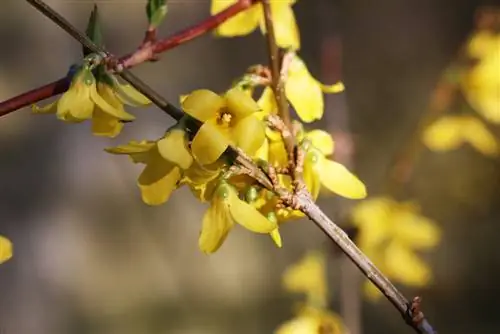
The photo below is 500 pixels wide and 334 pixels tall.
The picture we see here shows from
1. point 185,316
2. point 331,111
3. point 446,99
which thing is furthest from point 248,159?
point 185,316

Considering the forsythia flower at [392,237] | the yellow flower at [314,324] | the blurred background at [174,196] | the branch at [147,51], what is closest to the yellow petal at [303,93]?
the branch at [147,51]

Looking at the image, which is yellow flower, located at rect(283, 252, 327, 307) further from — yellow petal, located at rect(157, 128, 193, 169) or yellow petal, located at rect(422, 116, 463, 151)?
yellow petal, located at rect(157, 128, 193, 169)

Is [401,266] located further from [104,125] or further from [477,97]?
[104,125]

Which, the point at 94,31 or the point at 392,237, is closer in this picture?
the point at 94,31

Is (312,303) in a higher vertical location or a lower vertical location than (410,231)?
higher

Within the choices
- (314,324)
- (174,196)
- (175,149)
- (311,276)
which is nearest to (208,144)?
(175,149)

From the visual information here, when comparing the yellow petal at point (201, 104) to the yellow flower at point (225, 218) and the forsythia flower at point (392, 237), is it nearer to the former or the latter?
the yellow flower at point (225, 218)

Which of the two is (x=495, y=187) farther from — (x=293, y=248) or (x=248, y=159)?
(x=248, y=159)
